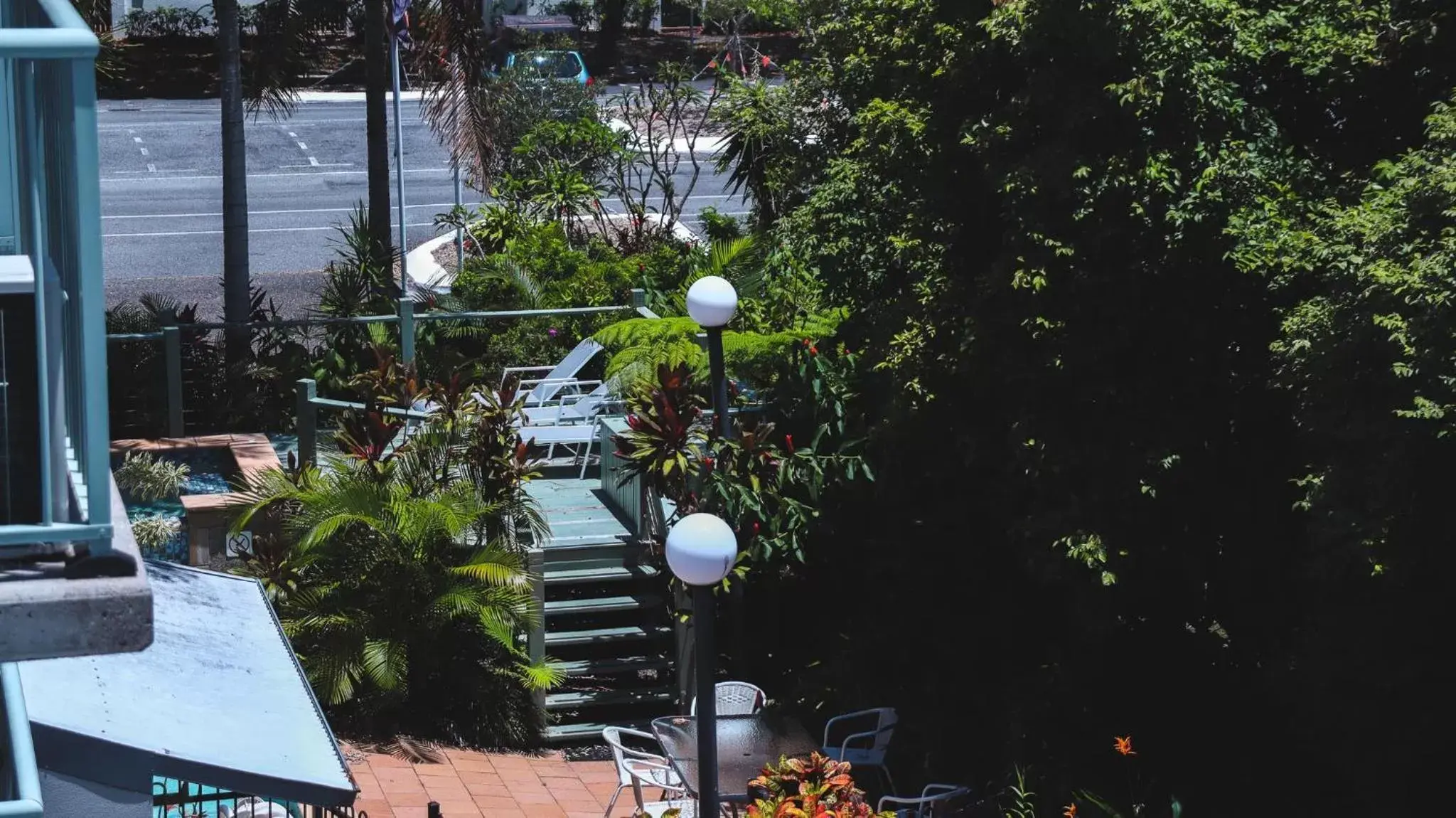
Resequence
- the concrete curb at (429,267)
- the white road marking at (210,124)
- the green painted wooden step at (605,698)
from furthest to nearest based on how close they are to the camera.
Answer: the white road marking at (210,124) < the concrete curb at (429,267) < the green painted wooden step at (605,698)

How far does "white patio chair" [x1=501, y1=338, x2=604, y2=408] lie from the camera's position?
43.7 feet

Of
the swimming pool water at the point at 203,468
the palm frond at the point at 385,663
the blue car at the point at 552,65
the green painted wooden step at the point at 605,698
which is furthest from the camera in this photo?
the blue car at the point at 552,65

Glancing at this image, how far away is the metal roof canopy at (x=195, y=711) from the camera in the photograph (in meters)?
4.40

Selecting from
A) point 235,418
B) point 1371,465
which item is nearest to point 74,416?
point 1371,465

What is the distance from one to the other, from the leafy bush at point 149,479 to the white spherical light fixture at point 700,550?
289 inches

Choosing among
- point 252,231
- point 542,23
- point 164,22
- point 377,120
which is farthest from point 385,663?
point 542,23

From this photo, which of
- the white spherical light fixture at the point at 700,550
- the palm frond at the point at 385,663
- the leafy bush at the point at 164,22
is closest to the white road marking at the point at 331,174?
the leafy bush at the point at 164,22

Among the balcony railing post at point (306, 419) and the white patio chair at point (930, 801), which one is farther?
the balcony railing post at point (306, 419)

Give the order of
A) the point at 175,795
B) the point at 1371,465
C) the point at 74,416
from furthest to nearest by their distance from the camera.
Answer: the point at 1371,465
the point at 175,795
the point at 74,416

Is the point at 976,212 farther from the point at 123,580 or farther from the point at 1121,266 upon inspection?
the point at 123,580

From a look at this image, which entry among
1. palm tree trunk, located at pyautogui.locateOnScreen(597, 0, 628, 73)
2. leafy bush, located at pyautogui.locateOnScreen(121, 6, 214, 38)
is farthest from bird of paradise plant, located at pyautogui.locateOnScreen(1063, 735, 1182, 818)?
leafy bush, located at pyautogui.locateOnScreen(121, 6, 214, 38)

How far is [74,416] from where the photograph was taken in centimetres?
329

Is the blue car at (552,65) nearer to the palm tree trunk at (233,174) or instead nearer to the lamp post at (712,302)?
the palm tree trunk at (233,174)

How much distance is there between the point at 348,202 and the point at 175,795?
20172 millimetres
